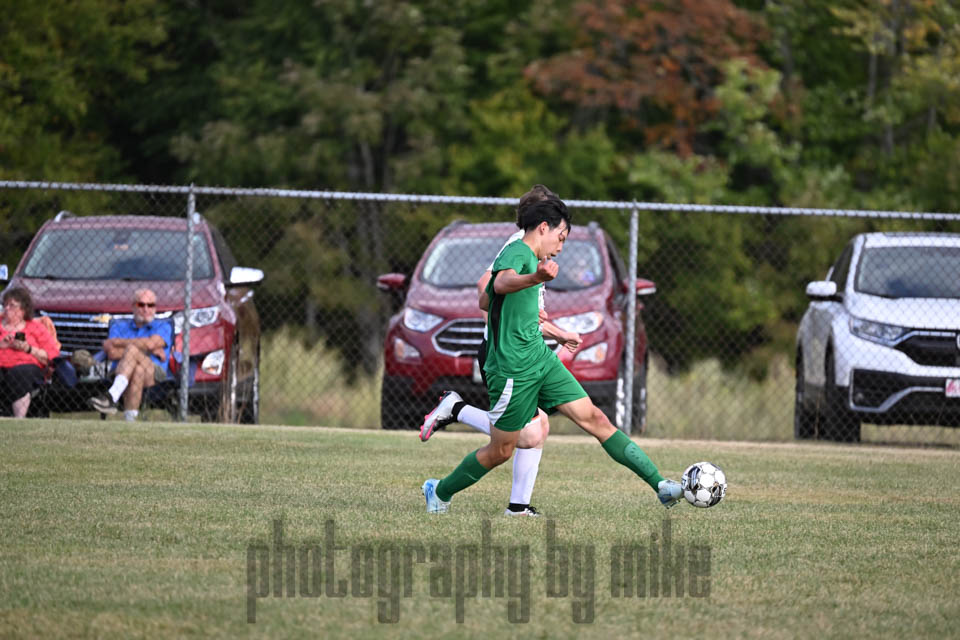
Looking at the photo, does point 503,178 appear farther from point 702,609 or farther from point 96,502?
point 702,609

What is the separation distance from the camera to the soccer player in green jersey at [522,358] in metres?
7.29

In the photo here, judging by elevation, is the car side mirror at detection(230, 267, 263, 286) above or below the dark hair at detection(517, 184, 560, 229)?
below

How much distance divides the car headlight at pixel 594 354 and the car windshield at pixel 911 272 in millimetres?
2338

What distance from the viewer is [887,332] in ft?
42.7

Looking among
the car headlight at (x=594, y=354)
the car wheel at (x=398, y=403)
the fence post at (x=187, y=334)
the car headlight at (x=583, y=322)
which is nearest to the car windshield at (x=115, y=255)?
the fence post at (x=187, y=334)

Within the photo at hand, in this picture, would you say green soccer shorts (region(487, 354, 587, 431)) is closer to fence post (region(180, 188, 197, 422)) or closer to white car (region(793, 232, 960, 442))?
white car (region(793, 232, 960, 442))

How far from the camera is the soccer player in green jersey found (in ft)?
23.9

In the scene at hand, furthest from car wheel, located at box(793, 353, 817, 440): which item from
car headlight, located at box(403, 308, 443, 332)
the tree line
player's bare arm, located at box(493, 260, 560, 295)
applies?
the tree line

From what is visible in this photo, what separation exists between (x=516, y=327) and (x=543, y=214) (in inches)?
22.5

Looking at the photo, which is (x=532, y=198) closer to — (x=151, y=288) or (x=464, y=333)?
(x=464, y=333)

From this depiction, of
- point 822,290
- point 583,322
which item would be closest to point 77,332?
point 583,322

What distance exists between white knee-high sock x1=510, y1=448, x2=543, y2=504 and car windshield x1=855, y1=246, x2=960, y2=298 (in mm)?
6586

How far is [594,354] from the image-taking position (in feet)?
43.1

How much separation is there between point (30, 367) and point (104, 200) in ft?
35.7
